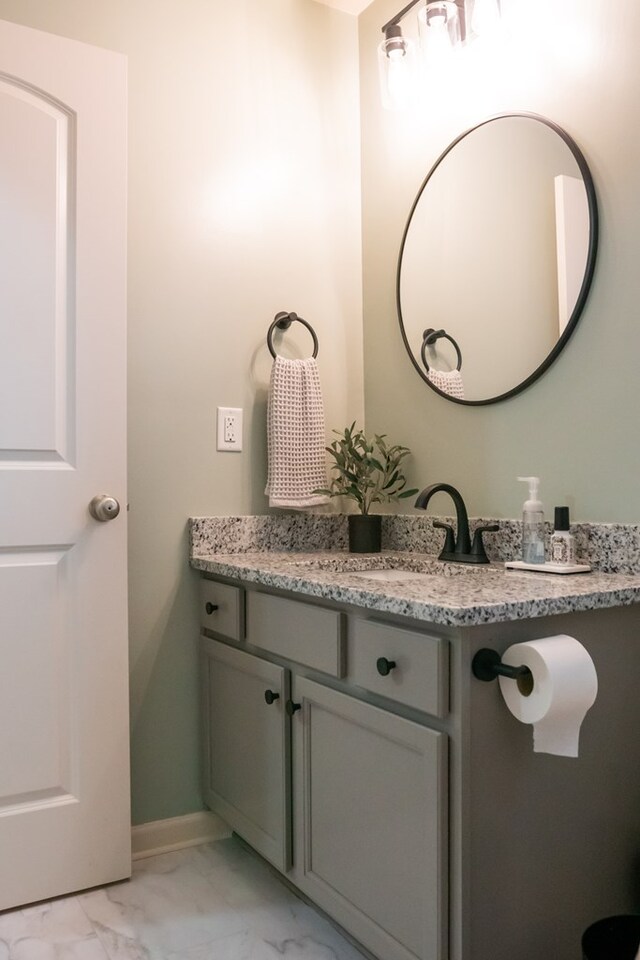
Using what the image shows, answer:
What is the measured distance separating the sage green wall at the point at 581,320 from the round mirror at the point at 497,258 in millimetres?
39

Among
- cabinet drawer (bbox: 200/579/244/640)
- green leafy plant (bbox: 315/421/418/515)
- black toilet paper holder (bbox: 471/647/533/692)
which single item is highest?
green leafy plant (bbox: 315/421/418/515)

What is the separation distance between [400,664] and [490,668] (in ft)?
0.55

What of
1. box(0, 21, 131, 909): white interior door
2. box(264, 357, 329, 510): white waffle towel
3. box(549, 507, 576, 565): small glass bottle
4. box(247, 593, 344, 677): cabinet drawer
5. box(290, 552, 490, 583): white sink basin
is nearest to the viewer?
box(247, 593, 344, 677): cabinet drawer

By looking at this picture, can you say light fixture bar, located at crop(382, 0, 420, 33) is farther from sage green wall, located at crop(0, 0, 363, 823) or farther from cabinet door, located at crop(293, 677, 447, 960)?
cabinet door, located at crop(293, 677, 447, 960)

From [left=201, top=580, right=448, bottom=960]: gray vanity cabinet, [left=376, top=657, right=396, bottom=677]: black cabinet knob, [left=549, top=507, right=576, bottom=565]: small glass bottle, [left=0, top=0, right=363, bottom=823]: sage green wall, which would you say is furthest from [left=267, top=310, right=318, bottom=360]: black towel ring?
[left=376, top=657, right=396, bottom=677]: black cabinet knob

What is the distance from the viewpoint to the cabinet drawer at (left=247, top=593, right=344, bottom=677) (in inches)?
56.7

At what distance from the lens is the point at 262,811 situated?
5.61ft

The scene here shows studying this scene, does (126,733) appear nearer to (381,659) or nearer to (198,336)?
(381,659)

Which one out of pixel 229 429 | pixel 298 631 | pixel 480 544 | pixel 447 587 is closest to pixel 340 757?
pixel 298 631

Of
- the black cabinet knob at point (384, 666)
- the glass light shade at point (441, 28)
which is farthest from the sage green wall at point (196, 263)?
the black cabinet knob at point (384, 666)

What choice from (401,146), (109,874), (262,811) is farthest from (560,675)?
(401,146)

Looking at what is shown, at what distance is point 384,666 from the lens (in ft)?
4.19

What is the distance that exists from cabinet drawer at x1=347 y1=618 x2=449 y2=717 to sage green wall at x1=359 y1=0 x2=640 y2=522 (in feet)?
1.86

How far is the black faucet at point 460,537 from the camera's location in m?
1.77
